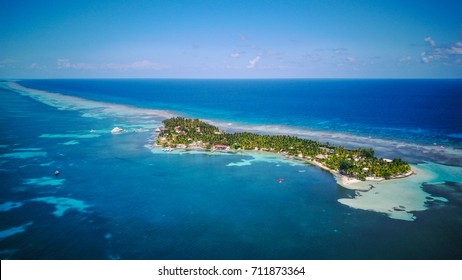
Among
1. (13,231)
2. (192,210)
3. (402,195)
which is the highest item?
(402,195)

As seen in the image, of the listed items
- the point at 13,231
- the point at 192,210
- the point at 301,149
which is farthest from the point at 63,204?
the point at 301,149

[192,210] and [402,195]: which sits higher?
[402,195]

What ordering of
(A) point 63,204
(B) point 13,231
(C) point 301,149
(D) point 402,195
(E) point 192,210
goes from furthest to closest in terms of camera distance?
(C) point 301,149 → (D) point 402,195 → (A) point 63,204 → (E) point 192,210 → (B) point 13,231

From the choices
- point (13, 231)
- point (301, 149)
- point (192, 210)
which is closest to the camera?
point (13, 231)

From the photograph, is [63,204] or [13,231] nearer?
[13,231]

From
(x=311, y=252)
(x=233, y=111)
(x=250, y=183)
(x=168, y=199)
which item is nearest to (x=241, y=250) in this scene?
(x=311, y=252)

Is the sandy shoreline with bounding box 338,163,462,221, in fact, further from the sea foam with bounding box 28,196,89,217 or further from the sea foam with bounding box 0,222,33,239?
the sea foam with bounding box 0,222,33,239

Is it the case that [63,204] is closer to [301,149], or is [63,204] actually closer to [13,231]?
[13,231]

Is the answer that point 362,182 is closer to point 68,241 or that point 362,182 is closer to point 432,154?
point 432,154
